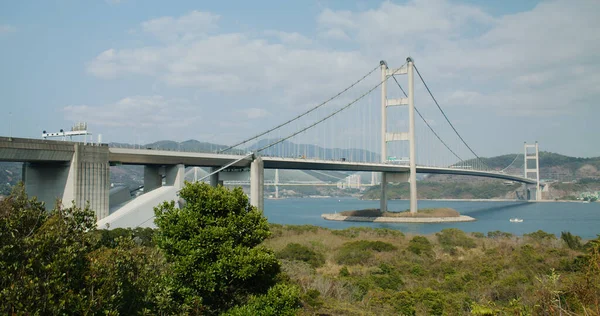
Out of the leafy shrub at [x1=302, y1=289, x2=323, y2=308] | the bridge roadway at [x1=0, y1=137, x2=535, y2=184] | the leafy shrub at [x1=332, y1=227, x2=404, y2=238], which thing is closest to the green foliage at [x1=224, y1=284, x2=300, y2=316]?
the leafy shrub at [x1=302, y1=289, x2=323, y2=308]

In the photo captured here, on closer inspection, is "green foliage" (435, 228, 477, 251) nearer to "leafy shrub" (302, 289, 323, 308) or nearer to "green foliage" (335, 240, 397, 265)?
"green foliage" (335, 240, 397, 265)

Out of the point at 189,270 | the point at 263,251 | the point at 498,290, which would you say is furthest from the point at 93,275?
the point at 498,290

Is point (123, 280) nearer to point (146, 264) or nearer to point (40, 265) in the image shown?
point (146, 264)

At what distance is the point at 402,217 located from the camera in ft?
172

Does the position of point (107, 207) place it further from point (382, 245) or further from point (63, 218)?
point (63, 218)

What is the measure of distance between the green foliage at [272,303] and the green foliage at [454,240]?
59.4ft

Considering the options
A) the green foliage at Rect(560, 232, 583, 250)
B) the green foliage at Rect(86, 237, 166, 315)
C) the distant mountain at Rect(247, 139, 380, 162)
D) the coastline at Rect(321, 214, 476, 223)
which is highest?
the distant mountain at Rect(247, 139, 380, 162)

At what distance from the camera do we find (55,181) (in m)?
24.8

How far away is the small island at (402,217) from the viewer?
171 feet

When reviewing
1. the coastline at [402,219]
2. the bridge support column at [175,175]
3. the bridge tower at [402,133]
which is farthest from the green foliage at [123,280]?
the bridge tower at [402,133]

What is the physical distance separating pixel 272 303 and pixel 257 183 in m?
26.1

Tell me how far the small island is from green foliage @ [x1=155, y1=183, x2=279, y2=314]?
4201 cm

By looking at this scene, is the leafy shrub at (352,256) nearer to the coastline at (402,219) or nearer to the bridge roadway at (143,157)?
the bridge roadway at (143,157)

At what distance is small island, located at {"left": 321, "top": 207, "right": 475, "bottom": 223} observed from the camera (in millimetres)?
52000
